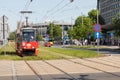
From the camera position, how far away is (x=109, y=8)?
166 metres

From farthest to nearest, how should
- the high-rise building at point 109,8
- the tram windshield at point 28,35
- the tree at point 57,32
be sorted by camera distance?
the tree at point 57,32 → the high-rise building at point 109,8 → the tram windshield at point 28,35

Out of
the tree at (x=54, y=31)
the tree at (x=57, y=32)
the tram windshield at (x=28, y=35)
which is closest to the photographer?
the tram windshield at (x=28, y=35)

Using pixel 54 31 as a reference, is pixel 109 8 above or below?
above

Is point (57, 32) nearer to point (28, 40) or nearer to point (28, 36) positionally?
point (28, 36)

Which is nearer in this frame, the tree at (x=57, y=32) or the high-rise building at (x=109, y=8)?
the high-rise building at (x=109, y=8)

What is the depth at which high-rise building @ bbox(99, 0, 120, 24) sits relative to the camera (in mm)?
155900

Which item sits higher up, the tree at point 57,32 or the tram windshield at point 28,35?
the tree at point 57,32

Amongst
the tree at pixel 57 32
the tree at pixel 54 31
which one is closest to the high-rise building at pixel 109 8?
the tree at pixel 57 32

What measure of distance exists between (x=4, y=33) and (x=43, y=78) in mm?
22822

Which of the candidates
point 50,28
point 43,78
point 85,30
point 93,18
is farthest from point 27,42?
point 50,28

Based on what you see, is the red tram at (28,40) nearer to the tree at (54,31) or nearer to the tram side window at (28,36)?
the tram side window at (28,36)

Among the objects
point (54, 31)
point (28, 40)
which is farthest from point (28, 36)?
point (54, 31)

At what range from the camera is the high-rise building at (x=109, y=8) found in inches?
6138

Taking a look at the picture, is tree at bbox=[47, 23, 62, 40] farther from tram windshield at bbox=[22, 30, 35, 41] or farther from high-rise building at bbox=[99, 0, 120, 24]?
tram windshield at bbox=[22, 30, 35, 41]
